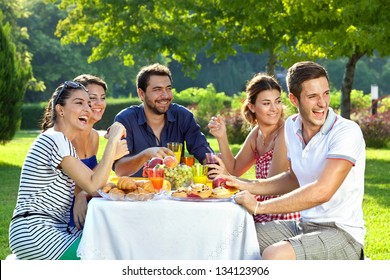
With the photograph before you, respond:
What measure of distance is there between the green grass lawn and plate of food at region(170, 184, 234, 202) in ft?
11.0

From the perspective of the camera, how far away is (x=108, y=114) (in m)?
46.4

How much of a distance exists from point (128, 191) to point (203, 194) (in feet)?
1.52

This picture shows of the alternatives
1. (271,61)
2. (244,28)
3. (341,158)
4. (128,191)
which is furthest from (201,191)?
(271,61)

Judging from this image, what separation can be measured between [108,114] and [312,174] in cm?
4182

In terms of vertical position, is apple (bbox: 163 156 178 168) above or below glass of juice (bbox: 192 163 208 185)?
above

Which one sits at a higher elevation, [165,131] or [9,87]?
[9,87]

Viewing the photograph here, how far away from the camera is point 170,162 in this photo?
5.72 metres

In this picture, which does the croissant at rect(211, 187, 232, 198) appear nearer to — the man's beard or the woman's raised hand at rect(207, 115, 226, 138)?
the woman's raised hand at rect(207, 115, 226, 138)

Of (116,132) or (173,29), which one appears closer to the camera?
(116,132)

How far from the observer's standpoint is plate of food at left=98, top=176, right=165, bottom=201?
195 inches

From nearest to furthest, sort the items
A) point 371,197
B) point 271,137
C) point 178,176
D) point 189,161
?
1. point 178,176
2. point 189,161
3. point 271,137
4. point 371,197

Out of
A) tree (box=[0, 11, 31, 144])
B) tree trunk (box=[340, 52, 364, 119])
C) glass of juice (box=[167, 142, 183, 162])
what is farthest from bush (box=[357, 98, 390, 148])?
glass of juice (box=[167, 142, 183, 162])

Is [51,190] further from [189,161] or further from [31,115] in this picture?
[31,115]

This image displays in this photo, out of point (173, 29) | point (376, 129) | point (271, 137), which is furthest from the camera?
point (376, 129)
